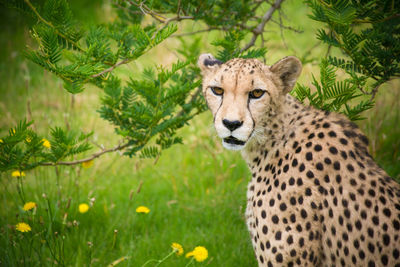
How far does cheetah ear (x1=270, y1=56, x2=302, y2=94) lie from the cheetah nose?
0.51m

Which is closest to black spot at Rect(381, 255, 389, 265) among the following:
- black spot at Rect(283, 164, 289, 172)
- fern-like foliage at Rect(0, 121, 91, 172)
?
black spot at Rect(283, 164, 289, 172)

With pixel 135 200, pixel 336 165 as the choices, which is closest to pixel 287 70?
pixel 336 165

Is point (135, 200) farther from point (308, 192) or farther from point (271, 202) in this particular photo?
point (308, 192)

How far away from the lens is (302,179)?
2295mm

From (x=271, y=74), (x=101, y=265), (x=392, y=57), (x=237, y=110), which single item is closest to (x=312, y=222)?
(x=237, y=110)

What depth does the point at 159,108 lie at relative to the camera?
2787 mm

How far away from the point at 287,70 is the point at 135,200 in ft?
7.71

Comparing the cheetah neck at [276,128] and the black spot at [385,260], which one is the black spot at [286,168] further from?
the black spot at [385,260]

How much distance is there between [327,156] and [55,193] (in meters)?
2.83

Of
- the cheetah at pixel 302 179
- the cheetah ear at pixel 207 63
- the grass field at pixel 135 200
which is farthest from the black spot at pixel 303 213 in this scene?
the cheetah ear at pixel 207 63

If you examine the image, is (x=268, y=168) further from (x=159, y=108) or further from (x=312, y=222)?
(x=159, y=108)

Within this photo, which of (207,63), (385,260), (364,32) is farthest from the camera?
(207,63)

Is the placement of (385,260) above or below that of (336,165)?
below

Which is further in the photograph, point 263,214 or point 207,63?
point 207,63
